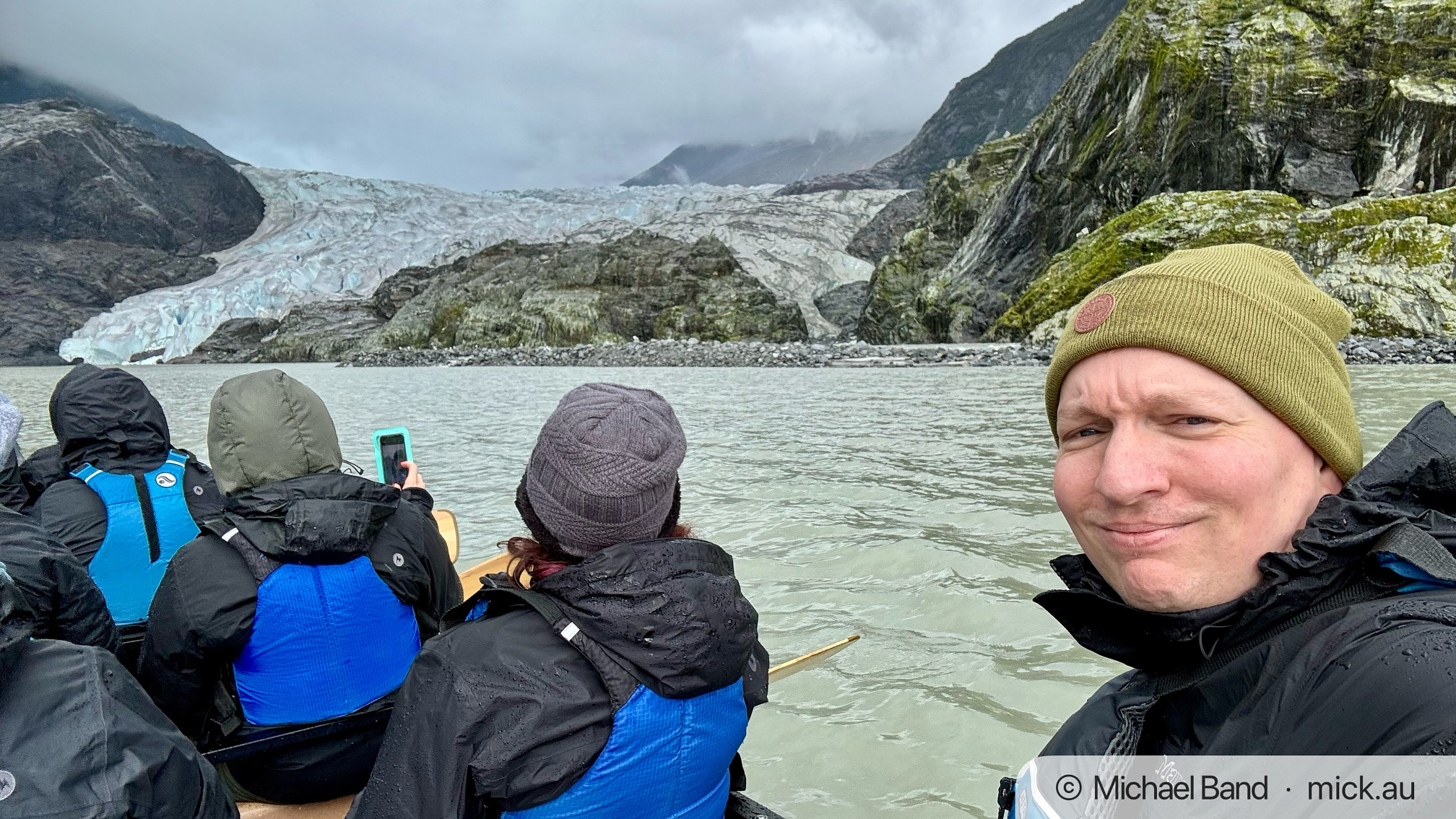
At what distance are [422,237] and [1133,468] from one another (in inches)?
3779

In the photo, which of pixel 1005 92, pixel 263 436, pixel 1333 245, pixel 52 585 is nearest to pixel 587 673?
pixel 52 585

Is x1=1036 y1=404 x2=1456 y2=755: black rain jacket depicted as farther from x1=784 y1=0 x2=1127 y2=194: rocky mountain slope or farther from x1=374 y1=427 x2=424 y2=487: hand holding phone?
x1=784 y1=0 x2=1127 y2=194: rocky mountain slope

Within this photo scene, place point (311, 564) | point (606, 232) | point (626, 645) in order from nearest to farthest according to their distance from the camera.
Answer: point (626, 645)
point (311, 564)
point (606, 232)

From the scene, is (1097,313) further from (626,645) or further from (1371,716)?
(626,645)

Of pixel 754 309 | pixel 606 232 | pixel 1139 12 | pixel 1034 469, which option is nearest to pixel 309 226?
pixel 606 232

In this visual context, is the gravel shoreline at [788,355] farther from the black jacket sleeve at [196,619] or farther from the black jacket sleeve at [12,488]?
the black jacket sleeve at [12,488]

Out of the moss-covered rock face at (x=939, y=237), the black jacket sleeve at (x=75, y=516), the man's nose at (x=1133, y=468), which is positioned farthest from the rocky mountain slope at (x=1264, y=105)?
the black jacket sleeve at (x=75, y=516)

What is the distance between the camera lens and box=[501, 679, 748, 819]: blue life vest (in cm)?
150

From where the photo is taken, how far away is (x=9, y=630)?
1102 mm

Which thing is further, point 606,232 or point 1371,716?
point 606,232

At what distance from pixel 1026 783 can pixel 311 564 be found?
209 centimetres

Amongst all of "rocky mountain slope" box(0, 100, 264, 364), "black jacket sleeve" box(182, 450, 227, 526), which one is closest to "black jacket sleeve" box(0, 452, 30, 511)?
"black jacket sleeve" box(182, 450, 227, 526)

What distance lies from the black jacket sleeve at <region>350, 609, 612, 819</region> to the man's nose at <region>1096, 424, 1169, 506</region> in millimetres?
956

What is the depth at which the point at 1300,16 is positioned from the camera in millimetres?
30625
